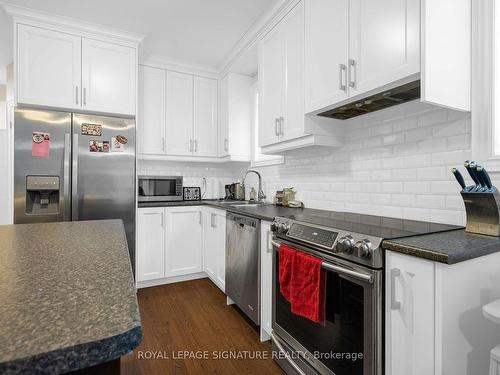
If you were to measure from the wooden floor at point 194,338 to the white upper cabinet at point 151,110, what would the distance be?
1631 mm

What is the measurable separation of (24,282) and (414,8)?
166cm

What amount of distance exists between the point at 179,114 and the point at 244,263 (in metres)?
2.04

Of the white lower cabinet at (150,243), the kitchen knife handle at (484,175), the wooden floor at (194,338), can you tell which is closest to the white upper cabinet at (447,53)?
the kitchen knife handle at (484,175)

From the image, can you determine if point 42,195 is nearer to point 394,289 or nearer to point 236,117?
point 236,117

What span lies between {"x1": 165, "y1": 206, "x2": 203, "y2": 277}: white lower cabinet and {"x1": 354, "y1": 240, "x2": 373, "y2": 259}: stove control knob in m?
2.26

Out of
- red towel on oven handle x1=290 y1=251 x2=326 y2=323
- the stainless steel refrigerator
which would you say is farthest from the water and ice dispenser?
red towel on oven handle x1=290 y1=251 x2=326 y2=323

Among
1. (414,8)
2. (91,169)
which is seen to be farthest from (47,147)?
(414,8)

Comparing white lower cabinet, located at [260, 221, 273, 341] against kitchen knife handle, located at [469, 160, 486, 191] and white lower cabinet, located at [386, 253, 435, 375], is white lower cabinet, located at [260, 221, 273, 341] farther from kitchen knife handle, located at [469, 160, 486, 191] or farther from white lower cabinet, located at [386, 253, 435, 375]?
kitchen knife handle, located at [469, 160, 486, 191]

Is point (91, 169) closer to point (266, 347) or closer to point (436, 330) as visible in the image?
point (266, 347)

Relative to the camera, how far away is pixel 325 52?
169 centimetres

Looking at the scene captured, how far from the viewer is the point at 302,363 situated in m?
1.48

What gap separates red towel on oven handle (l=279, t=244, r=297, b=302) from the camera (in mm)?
1496

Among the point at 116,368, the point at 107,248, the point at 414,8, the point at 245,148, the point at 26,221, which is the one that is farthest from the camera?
the point at 245,148

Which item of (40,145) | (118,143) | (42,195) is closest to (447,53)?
(118,143)
